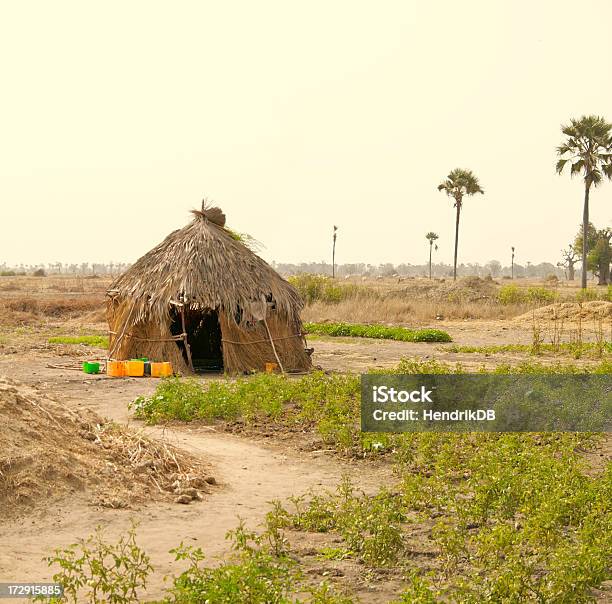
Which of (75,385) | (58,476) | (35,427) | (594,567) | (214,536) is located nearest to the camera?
(594,567)

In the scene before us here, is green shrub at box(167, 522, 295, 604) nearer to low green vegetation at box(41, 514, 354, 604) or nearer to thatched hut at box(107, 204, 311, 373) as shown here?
low green vegetation at box(41, 514, 354, 604)

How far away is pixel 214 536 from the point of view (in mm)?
5562

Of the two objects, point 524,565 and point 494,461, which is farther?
point 494,461

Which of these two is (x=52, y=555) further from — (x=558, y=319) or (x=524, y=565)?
(x=558, y=319)

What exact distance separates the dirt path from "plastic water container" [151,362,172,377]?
173 inches

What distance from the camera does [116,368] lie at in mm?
13531

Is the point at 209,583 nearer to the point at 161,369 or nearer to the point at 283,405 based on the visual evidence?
the point at 283,405

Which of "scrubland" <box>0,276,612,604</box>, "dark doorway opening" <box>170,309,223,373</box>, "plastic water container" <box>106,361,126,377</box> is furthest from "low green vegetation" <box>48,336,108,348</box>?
"scrubland" <box>0,276,612,604</box>

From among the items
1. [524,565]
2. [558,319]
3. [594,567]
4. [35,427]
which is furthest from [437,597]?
[558,319]

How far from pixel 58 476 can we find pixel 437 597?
318 centimetres

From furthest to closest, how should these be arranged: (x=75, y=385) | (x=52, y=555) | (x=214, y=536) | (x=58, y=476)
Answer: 1. (x=75, y=385)
2. (x=58, y=476)
3. (x=214, y=536)
4. (x=52, y=555)

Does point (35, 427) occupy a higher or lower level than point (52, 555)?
higher
